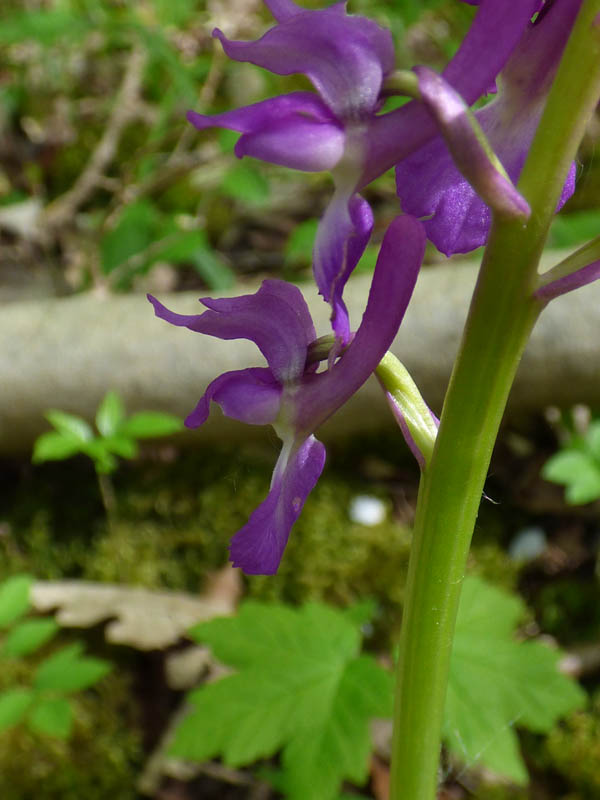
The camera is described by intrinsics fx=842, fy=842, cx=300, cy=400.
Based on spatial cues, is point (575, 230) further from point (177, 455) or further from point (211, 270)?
point (177, 455)

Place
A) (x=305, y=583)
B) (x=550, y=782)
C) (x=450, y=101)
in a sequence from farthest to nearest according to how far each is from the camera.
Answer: (x=305, y=583)
(x=550, y=782)
(x=450, y=101)

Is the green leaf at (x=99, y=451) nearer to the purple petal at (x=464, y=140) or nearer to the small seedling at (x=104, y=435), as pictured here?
the small seedling at (x=104, y=435)

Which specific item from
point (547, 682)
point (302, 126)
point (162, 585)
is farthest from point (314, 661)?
point (302, 126)

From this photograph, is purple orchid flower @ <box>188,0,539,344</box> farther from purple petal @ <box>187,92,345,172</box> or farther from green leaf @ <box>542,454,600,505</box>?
green leaf @ <box>542,454,600,505</box>

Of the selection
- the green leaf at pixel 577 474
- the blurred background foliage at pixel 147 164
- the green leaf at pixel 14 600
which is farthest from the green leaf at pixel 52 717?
the blurred background foliage at pixel 147 164

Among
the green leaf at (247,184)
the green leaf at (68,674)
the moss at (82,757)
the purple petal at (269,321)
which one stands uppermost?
the purple petal at (269,321)

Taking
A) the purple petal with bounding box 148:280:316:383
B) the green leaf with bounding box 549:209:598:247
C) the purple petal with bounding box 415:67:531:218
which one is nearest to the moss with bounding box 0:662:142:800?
the purple petal with bounding box 148:280:316:383

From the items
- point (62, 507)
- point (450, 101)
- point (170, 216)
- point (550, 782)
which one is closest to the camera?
point (450, 101)

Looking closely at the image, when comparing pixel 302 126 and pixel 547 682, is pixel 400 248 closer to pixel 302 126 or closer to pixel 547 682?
pixel 302 126
